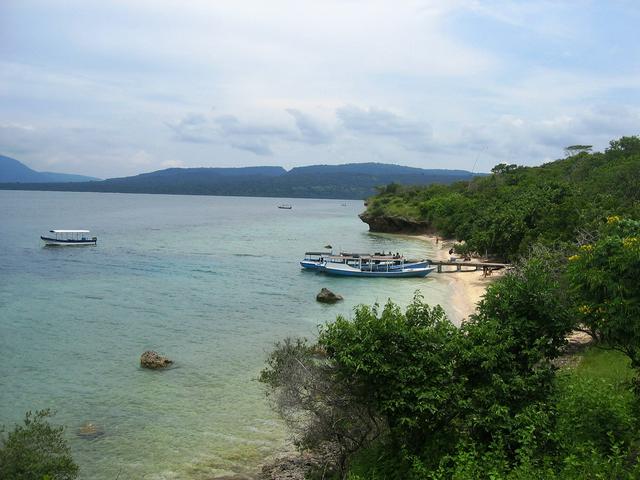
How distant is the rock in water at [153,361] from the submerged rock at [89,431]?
5595mm

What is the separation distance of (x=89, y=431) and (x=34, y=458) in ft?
19.1

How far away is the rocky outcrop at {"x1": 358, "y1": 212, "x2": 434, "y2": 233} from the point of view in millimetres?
92625

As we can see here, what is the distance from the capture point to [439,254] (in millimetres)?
64688

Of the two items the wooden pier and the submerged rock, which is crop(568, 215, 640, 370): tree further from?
the wooden pier

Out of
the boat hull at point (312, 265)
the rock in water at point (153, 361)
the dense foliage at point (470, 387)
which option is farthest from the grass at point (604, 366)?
the boat hull at point (312, 265)

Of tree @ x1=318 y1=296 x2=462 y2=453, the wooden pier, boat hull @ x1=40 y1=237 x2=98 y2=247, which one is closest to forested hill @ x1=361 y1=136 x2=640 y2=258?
the wooden pier

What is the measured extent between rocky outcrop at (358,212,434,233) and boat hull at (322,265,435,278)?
141 ft

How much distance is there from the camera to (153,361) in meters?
23.4

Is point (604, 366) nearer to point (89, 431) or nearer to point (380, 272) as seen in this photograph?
point (89, 431)

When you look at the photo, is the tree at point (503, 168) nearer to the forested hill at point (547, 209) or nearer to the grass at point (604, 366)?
the forested hill at point (547, 209)

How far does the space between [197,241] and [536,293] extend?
223 feet

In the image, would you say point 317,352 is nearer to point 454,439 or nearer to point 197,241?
point 454,439

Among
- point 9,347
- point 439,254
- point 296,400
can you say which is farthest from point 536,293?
point 439,254

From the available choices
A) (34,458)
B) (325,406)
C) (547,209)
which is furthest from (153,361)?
(547,209)
